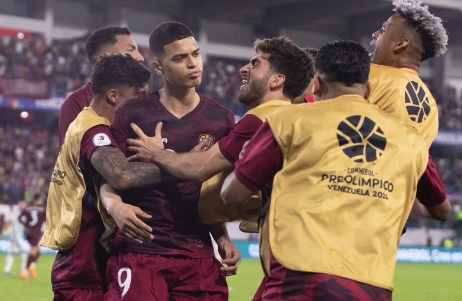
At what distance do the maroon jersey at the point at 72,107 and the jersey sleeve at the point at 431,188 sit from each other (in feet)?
8.55

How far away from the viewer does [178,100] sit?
453 centimetres

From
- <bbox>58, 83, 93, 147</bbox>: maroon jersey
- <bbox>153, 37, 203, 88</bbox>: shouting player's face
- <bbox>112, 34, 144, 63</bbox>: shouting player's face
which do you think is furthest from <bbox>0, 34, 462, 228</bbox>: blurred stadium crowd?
<bbox>153, 37, 203, 88</bbox>: shouting player's face

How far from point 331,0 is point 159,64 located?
1173 inches

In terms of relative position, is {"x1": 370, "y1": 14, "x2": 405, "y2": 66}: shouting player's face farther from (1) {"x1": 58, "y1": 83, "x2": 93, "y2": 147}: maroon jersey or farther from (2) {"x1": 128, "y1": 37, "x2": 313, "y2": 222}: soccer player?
(1) {"x1": 58, "y1": 83, "x2": 93, "y2": 147}: maroon jersey

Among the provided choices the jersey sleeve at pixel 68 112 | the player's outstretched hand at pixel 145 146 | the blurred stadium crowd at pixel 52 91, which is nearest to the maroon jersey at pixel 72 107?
the jersey sleeve at pixel 68 112

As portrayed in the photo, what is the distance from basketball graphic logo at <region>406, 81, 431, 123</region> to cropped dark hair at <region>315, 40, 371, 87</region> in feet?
3.14

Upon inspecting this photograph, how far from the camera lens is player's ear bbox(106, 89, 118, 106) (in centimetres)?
475

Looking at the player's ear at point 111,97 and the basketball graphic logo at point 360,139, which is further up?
the player's ear at point 111,97

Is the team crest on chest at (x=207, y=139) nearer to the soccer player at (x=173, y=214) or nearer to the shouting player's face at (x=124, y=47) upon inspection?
the soccer player at (x=173, y=214)

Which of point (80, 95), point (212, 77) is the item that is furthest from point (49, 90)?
point (80, 95)

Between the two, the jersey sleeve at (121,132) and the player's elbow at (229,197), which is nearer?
the player's elbow at (229,197)

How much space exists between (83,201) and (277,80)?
58.4 inches

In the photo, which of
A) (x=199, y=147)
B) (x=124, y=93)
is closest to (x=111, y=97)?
(x=124, y=93)

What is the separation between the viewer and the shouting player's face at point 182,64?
14.8ft
